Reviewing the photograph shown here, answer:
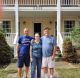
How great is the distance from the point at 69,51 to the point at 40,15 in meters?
7.16

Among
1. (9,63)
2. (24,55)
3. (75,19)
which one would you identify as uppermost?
(75,19)

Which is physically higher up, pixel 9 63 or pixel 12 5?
pixel 12 5

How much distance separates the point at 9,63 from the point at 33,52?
894 cm

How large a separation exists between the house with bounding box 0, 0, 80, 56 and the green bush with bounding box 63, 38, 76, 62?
149 cm

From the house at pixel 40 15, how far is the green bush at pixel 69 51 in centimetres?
149

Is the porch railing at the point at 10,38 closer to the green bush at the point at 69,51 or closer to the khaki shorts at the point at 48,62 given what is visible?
the green bush at the point at 69,51

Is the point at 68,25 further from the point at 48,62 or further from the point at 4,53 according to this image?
the point at 48,62

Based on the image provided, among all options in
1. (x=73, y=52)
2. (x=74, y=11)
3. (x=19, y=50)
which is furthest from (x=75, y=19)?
(x=19, y=50)

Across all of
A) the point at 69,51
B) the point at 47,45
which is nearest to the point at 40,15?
the point at 69,51

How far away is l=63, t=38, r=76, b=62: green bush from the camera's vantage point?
18391 mm

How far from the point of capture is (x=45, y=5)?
2389 centimetres

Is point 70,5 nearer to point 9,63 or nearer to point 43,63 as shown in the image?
point 9,63

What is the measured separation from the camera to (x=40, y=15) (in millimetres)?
24938

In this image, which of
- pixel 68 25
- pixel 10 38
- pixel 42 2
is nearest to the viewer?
pixel 10 38
